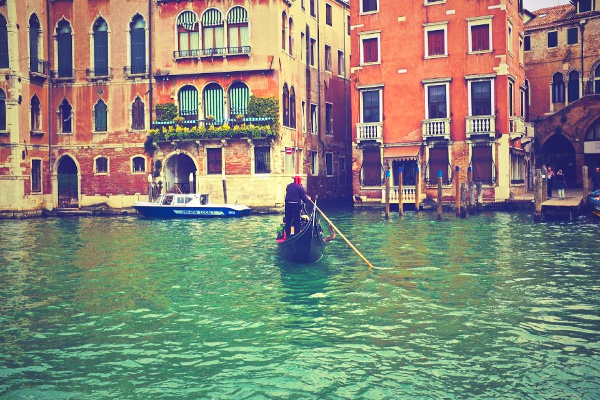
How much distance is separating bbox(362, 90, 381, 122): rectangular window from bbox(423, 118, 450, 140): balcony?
2.16m

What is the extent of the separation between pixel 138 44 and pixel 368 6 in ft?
31.7

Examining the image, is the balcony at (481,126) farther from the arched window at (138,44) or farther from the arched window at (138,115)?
the arched window at (138,44)

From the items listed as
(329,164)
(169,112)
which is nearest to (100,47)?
(169,112)

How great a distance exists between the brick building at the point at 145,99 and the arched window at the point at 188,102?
46mm

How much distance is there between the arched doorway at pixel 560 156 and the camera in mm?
31016

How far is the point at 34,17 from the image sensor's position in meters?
26.1

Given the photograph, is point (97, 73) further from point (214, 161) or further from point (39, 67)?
point (214, 161)

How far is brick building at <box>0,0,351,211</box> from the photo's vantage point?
2511cm

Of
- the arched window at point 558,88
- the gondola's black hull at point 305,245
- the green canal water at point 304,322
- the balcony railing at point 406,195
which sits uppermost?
the arched window at point 558,88

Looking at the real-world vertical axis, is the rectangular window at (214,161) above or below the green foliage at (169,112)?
below

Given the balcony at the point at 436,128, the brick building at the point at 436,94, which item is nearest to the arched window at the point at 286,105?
the brick building at the point at 436,94

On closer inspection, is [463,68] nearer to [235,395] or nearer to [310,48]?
[310,48]

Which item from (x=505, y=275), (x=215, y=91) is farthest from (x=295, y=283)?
(x=215, y=91)

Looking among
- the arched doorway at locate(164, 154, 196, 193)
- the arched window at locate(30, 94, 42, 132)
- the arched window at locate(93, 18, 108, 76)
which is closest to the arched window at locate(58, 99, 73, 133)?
the arched window at locate(30, 94, 42, 132)
